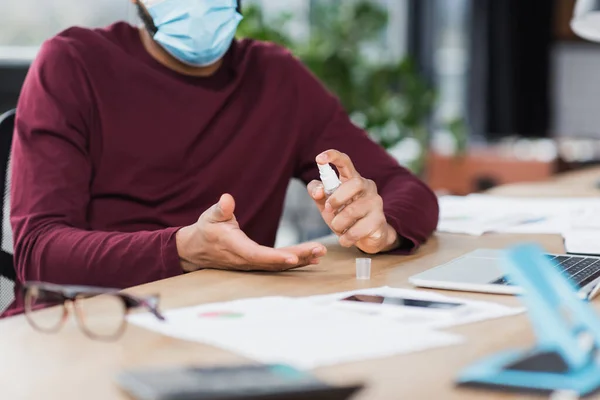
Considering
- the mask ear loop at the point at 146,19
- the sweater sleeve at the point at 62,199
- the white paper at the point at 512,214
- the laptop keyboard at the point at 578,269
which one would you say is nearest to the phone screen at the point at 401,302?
the laptop keyboard at the point at 578,269

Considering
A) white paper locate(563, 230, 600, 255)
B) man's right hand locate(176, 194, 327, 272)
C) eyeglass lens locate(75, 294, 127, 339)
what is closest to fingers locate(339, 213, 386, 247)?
man's right hand locate(176, 194, 327, 272)

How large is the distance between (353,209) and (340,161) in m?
0.08

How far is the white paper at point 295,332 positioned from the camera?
0.83 metres

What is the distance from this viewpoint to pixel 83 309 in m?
1.02

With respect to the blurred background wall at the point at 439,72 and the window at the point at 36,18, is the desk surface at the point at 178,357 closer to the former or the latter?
the blurred background wall at the point at 439,72

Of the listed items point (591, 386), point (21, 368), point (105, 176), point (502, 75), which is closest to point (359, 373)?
point (591, 386)

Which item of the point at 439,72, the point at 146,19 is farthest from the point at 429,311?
the point at 439,72

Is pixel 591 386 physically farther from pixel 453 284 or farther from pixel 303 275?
pixel 303 275

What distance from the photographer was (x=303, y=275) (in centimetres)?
125

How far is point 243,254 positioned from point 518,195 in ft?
4.31

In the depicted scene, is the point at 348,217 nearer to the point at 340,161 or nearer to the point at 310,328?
the point at 340,161

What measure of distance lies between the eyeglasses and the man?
0.91 ft

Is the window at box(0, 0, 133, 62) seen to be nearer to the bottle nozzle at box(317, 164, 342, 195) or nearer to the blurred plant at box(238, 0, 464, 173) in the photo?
the blurred plant at box(238, 0, 464, 173)

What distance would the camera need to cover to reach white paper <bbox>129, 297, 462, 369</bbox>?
0.83m
